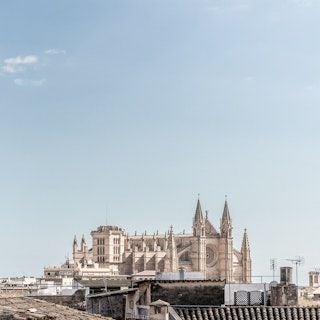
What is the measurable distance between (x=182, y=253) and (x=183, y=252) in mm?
831

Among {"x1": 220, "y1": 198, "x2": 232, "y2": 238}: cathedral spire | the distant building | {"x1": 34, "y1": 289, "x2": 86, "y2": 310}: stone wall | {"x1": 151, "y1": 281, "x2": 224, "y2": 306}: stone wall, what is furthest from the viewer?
{"x1": 220, "y1": 198, "x2": 232, "y2": 238}: cathedral spire

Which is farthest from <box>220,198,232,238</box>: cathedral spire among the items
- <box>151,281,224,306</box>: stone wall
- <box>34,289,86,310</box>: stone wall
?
<box>151,281,224,306</box>: stone wall

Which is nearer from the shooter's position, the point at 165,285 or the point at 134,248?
the point at 165,285

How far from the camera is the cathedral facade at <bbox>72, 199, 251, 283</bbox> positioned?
18538 centimetres

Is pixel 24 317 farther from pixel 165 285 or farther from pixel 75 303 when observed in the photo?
pixel 75 303

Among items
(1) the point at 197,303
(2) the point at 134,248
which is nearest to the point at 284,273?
(1) the point at 197,303

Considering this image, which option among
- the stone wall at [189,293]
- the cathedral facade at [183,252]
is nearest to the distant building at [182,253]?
the cathedral facade at [183,252]

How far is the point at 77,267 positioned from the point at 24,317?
158m

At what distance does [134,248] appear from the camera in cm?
19388

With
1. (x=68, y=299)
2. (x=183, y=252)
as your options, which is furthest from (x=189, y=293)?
(x=183, y=252)

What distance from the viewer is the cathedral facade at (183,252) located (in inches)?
7298

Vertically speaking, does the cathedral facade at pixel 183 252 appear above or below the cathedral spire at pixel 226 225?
below

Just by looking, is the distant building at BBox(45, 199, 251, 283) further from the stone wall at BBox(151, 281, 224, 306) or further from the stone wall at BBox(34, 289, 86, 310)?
the stone wall at BBox(151, 281, 224, 306)

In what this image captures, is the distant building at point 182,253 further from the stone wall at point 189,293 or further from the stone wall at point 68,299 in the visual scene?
the stone wall at point 189,293
